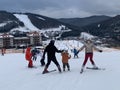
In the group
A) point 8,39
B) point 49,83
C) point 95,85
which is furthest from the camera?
point 8,39

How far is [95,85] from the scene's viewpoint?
11172 millimetres

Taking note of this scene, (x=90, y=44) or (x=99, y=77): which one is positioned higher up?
(x=90, y=44)

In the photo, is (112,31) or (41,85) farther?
(112,31)

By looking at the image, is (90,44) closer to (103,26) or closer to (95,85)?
(95,85)

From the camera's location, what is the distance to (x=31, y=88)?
1122 cm

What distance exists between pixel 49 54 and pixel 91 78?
2868 millimetres

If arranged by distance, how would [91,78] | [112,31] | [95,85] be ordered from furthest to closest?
[112,31] < [91,78] < [95,85]

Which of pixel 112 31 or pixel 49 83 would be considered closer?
pixel 49 83

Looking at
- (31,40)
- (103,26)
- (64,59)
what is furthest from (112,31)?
(64,59)

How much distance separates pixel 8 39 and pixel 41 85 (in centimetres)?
13516

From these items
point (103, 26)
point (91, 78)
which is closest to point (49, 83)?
point (91, 78)

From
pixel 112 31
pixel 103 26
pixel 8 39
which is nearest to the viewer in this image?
pixel 8 39

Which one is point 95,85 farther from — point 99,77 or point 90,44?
point 90,44

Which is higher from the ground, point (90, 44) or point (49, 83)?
point (90, 44)
